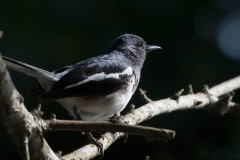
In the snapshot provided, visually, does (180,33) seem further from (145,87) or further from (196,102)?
(196,102)

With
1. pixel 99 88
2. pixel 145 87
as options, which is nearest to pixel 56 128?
pixel 99 88

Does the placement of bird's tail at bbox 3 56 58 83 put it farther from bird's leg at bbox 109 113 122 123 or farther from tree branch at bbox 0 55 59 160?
tree branch at bbox 0 55 59 160

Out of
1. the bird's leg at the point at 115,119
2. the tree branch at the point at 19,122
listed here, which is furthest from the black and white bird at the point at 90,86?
the tree branch at the point at 19,122

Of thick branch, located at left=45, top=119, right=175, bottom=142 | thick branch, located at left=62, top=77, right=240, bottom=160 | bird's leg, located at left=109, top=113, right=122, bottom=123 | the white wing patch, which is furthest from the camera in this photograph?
the white wing patch

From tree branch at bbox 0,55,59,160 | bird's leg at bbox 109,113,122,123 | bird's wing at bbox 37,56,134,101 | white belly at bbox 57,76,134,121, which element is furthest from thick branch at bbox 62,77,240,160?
tree branch at bbox 0,55,59,160

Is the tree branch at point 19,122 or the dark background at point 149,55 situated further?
the dark background at point 149,55

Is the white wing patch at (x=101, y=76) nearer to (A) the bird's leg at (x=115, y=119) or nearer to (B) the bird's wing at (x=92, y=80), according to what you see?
(B) the bird's wing at (x=92, y=80)

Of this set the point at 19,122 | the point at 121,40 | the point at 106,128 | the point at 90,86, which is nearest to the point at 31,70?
the point at 90,86
